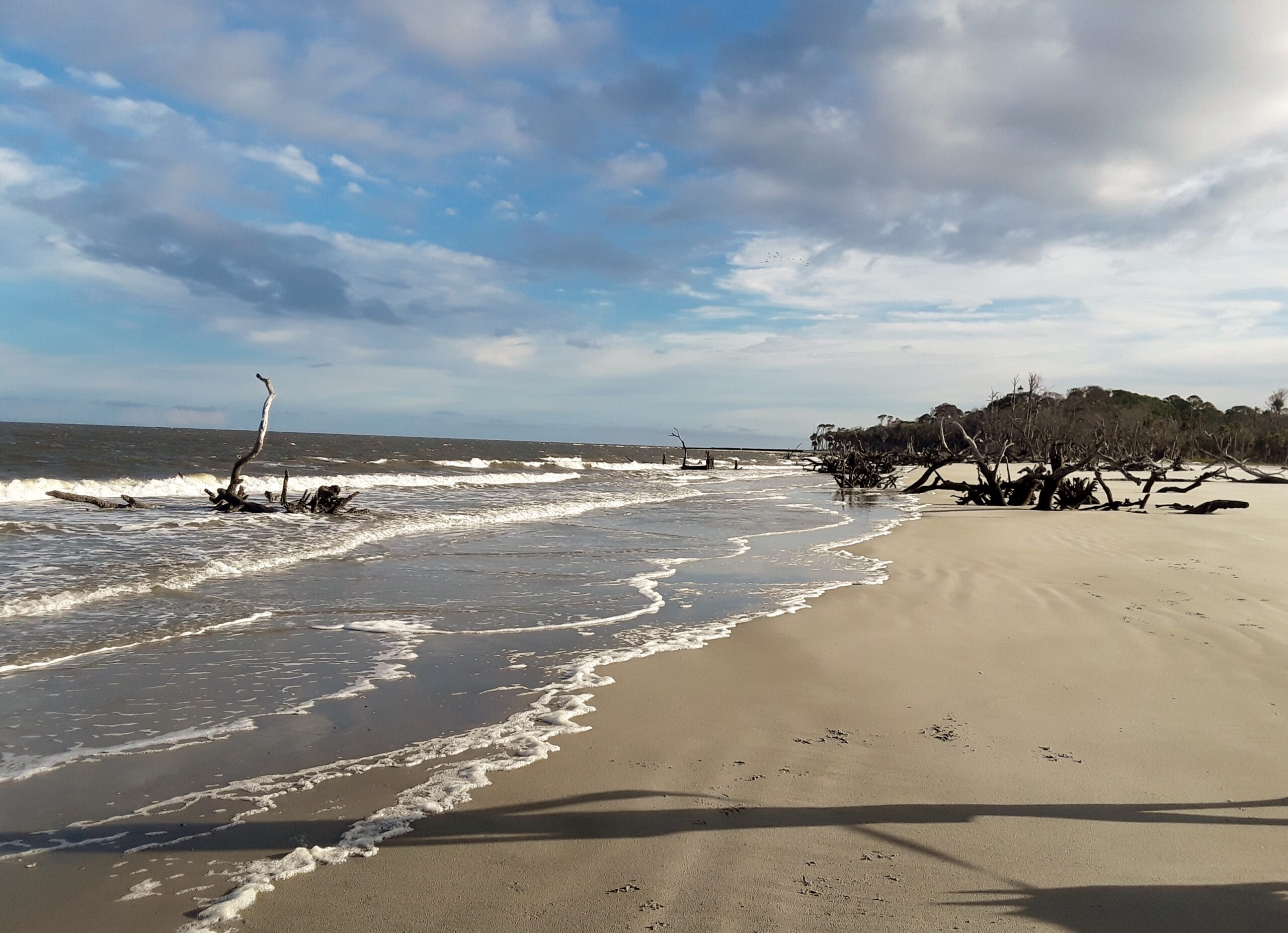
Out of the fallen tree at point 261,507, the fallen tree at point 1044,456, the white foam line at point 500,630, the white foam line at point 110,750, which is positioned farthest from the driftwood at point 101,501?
the fallen tree at point 1044,456

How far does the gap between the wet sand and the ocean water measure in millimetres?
345

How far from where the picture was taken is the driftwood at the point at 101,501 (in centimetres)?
1429

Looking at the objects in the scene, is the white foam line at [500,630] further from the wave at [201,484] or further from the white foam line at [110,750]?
the wave at [201,484]

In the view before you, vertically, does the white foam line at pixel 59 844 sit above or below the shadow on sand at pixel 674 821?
below

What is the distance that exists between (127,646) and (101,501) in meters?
12.5

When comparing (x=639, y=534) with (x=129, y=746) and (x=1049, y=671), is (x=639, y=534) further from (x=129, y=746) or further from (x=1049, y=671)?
(x=129, y=746)

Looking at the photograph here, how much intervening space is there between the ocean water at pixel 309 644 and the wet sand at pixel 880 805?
0.34m

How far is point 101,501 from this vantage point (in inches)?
642

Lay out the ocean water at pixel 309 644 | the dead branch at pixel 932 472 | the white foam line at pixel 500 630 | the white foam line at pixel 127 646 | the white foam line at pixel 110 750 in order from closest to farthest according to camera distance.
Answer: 1. the ocean water at pixel 309 644
2. the white foam line at pixel 110 750
3. the white foam line at pixel 127 646
4. the white foam line at pixel 500 630
5. the dead branch at pixel 932 472

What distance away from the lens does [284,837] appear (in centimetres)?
311

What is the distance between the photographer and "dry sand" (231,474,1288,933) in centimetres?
260

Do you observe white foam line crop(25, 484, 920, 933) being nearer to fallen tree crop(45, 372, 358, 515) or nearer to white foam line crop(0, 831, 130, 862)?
white foam line crop(0, 831, 130, 862)

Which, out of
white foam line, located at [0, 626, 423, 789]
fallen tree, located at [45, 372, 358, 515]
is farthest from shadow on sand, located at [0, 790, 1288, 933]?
fallen tree, located at [45, 372, 358, 515]

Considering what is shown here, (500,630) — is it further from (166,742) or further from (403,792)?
(403,792)
